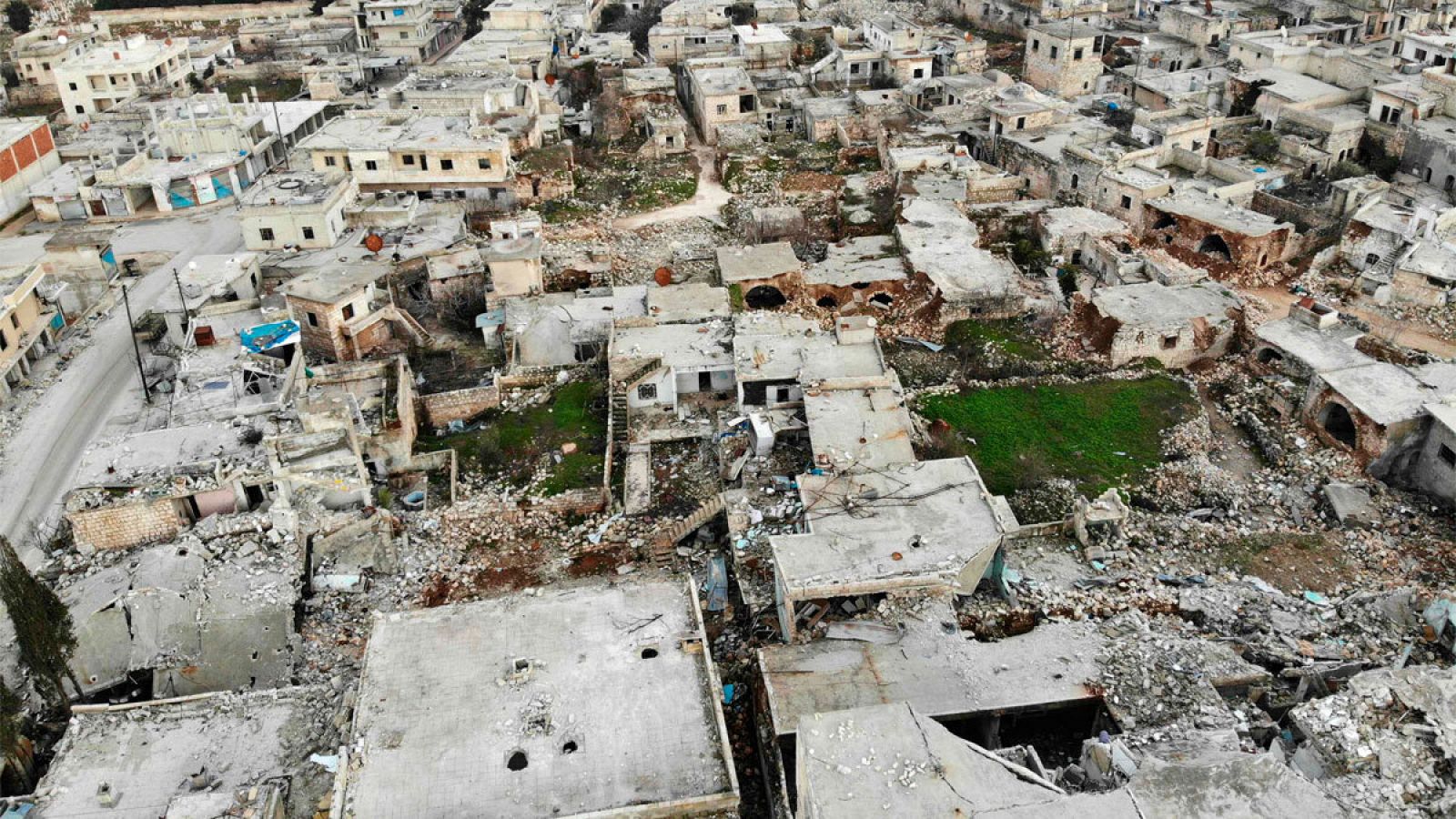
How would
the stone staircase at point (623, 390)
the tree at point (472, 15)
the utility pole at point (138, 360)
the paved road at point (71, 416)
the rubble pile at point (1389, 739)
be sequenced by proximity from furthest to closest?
the tree at point (472, 15) < the utility pole at point (138, 360) < the stone staircase at point (623, 390) < the paved road at point (71, 416) < the rubble pile at point (1389, 739)

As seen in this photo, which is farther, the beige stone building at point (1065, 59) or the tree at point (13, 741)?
the beige stone building at point (1065, 59)

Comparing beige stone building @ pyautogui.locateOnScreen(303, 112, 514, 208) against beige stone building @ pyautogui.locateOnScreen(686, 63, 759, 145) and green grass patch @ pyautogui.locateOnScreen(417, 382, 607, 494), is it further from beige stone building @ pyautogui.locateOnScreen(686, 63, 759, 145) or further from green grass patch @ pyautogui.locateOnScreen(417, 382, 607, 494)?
green grass patch @ pyautogui.locateOnScreen(417, 382, 607, 494)

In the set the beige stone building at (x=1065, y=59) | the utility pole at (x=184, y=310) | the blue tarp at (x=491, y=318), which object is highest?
the beige stone building at (x=1065, y=59)

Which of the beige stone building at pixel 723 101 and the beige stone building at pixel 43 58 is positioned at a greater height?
the beige stone building at pixel 43 58

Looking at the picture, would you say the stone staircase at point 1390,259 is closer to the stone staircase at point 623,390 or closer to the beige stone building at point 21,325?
the stone staircase at point 623,390

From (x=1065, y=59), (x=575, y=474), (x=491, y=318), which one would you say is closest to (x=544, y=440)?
(x=575, y=474)

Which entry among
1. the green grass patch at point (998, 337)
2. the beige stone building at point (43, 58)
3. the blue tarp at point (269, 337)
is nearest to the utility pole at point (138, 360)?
the blue tarp at point (269, 337)

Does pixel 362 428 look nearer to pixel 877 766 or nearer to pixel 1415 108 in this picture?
pixel 877 766

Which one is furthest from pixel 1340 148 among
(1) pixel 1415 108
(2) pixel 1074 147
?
(2) pixel 1074 147
